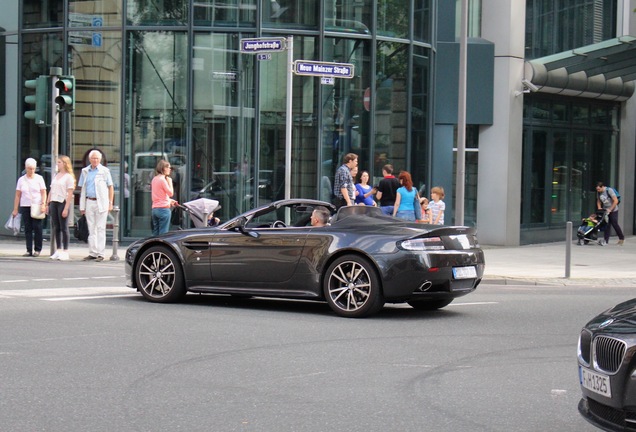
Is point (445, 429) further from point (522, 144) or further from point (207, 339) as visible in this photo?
point (522, 144)

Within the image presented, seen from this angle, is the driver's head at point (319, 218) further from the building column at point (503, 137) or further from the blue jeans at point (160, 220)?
the building column at point (503, 137)

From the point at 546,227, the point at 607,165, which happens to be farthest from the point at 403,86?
the point at 607,165

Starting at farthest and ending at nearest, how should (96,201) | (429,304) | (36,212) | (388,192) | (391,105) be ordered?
(391,105), (388,192), (36,212), (96,201), (429,304)

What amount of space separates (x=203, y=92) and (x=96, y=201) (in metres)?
4.50

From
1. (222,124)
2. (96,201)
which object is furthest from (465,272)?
(222,124)

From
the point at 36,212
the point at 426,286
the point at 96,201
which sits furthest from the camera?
the point at 36,212

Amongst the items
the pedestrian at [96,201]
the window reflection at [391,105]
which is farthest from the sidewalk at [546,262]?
the window reflection at [391,105]

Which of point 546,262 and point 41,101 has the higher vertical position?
point 41,101

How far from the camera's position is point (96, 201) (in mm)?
18844

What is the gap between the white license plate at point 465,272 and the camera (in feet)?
37.9

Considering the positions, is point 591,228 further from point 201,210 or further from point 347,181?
point 201,210

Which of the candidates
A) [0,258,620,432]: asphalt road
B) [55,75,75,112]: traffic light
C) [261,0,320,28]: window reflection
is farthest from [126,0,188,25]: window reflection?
[0,258,620,432]: asphalt road

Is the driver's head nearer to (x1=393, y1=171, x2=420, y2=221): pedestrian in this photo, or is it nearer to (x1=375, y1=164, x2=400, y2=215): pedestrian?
(x1=393, y1=171, x2=420, y2=221): pedestrian

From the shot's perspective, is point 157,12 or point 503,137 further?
point 503,137
